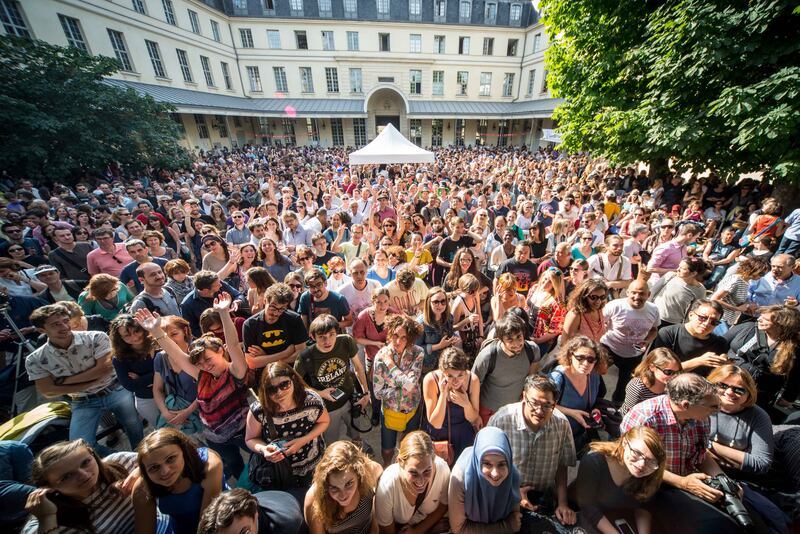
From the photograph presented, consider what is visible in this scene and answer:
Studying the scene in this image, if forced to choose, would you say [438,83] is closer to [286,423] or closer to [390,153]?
[390,153]

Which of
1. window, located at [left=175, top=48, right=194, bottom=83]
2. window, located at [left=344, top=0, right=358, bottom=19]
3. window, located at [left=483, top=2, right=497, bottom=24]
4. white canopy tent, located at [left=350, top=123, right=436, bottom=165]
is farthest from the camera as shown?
window, located at [left=483, top=2, right=497, bottom=24]

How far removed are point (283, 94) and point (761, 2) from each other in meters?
35.5

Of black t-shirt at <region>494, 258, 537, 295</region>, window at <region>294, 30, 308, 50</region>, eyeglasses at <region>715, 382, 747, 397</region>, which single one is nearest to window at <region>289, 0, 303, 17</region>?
window at <region>294, 30, 308, 50</region>

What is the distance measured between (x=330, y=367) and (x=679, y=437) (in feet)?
9.23

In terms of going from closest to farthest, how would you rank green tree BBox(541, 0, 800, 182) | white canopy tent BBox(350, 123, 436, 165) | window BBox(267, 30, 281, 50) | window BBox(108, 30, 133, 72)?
1. green tree BBox(541, 0, 800, 182)
2. white canopy tent BBox(350, 123, 436, 165)
3. window BBox(108, 30, 133, 72)
4. window BBox(267, 30, 281, 50)

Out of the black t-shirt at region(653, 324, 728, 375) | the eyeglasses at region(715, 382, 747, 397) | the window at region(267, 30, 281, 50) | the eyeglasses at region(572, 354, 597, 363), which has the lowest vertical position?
the black t-shirt at region(653, 324, 728, 375)

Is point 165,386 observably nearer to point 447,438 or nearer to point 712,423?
point 447,438

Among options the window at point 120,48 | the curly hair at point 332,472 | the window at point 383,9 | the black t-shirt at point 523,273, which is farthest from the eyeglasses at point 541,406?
the window at point 383,9

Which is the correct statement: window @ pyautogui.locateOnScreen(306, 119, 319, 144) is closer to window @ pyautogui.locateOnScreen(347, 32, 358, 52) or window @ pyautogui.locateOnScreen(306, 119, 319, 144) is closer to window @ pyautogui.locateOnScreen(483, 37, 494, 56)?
window @ pyautogui.locateOnScreen(347, 32, 358, 52)

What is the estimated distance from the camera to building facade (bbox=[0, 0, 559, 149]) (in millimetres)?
29344

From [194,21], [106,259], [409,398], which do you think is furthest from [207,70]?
[409,398]

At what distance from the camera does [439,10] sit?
33.1 meters

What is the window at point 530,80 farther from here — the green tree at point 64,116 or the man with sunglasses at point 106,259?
the man with sunglasses at point 106,259

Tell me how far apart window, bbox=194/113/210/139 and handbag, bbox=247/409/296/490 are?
29488 mm
